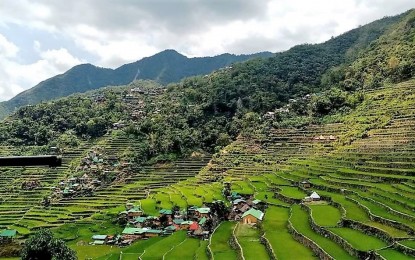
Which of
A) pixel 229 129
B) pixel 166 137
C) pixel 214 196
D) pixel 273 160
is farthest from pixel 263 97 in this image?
pixel 214 196

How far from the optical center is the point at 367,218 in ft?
60.5

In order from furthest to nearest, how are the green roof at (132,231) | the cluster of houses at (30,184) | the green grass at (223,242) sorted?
the cluster of houses at (30,184), the green roof at (132,231), the green grass at (223,242)

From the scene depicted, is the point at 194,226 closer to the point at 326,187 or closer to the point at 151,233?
the point at 151,233

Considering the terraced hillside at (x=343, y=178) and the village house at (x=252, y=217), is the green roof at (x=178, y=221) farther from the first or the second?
the village house at (x=252, y=217)

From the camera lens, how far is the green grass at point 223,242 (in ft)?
59.5

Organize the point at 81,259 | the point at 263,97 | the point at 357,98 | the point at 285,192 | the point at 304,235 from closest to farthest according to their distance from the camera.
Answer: the point at 304,235
the point at 81,259
the point at 285,192
the point at 357,98
the point at 263,97

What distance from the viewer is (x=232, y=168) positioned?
1650 inches

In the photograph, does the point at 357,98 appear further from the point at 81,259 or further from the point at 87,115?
the point at 87,115

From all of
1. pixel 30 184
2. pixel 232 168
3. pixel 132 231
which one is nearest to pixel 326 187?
pixel 132 231

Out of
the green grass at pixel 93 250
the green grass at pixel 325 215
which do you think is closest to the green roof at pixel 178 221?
the green grass at pixel 93 250

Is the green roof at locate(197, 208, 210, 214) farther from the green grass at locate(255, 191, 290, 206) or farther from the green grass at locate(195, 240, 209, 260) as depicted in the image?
the green grass at locate(195, 240, 209, 260)

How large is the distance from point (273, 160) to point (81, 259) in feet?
65.7

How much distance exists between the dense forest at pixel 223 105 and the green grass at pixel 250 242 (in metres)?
27.3

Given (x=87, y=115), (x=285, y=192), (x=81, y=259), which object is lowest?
(x=81, y=259)
